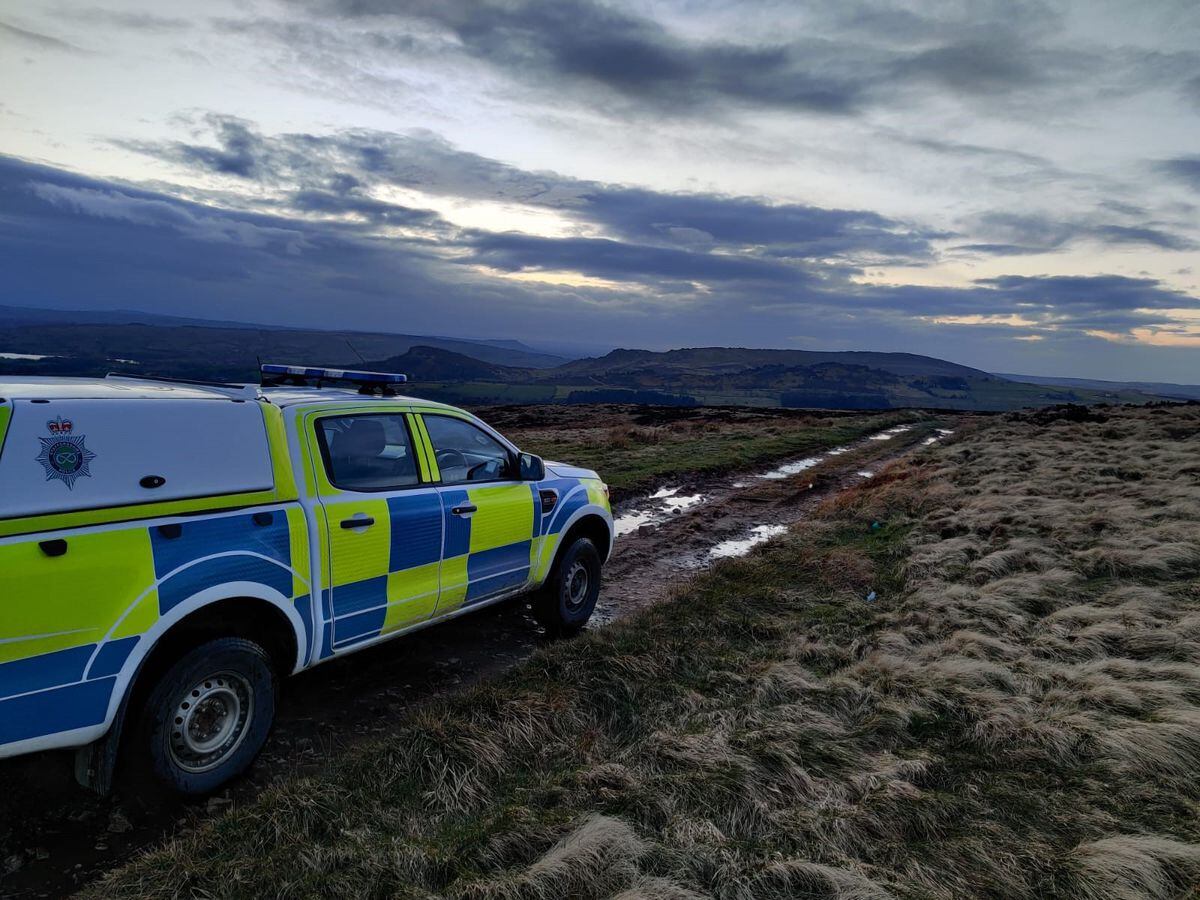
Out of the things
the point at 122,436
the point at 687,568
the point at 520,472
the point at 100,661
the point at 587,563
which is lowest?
the point at 687,568

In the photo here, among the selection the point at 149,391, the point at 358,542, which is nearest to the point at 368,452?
the point at 358,542

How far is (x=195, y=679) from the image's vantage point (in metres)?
3.58

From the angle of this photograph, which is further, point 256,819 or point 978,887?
point 256,819

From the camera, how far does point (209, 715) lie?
151 inches

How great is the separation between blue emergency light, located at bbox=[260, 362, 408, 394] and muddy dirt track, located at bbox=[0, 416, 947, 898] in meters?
2.42

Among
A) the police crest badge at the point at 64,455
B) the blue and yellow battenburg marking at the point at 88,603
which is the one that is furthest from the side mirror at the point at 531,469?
the police crest badge at the point at 64,455

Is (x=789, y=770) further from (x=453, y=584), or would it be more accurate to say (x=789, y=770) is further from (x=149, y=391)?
(x=149, y=391)

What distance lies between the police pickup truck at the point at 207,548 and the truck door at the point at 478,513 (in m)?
0.02

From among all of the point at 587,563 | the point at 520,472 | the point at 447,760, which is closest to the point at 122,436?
the point at 447,760

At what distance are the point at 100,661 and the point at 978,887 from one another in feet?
14.3

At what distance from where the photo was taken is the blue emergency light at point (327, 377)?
17.3 feet

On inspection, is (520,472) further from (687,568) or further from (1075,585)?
(1075,585)

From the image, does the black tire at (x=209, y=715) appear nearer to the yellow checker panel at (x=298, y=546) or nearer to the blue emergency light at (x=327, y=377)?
the yellow checker panel at (x=298, y=546)

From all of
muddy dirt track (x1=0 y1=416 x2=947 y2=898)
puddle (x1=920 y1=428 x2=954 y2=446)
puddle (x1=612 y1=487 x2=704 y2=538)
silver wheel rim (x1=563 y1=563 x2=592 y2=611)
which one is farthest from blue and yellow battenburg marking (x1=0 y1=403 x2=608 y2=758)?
puddle (x1=920 y1=428 x2=954 y2=446)
